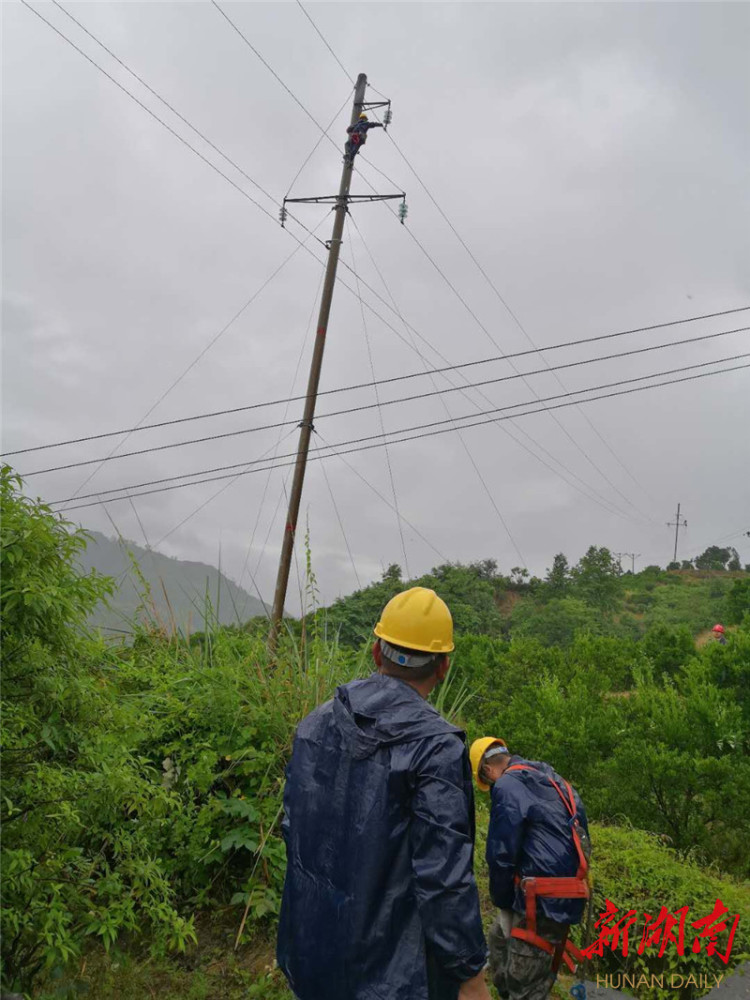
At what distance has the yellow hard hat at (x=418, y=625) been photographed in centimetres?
235

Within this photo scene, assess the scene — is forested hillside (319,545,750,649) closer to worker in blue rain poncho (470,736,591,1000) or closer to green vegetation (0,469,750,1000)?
green vegetation (0,469,750,1000)

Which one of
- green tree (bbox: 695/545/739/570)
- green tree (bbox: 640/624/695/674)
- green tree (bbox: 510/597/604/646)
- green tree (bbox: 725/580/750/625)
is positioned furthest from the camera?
green tree (bbox: 695/545/739/570)

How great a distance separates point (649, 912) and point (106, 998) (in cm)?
350

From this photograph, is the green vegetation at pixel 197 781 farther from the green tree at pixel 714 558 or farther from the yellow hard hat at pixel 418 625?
the green tree at pixel 714 558

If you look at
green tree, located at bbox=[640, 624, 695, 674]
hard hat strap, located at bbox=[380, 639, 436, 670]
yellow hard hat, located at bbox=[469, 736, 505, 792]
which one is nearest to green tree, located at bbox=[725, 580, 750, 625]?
green tree, located at bbox=[640, 624, 695, 674]

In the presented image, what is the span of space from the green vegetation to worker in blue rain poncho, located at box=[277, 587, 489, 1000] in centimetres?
98

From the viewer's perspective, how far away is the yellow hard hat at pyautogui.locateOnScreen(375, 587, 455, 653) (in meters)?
2.35

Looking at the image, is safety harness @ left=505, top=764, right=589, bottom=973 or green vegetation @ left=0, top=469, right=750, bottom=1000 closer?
green vegetation @ left=0, top=469, right=750, bottom=1000

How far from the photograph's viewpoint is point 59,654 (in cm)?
265

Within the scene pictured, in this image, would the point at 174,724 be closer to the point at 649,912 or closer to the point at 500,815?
the point at 500,815

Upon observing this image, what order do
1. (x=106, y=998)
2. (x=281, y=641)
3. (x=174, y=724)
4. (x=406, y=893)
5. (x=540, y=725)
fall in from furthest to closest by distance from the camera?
(x=540, y=725), (x=281, y=641), (x=174, y=724), (x=106, y=998), (x=406, y=893)

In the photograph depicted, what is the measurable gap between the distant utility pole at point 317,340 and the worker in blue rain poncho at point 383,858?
759 centimetres

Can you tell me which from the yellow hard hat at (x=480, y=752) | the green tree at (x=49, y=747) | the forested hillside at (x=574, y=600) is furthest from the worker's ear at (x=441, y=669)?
the forested hillside at (x=574, y=600)

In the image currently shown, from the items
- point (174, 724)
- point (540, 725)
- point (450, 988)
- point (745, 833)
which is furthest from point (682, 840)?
point (450, 988)
